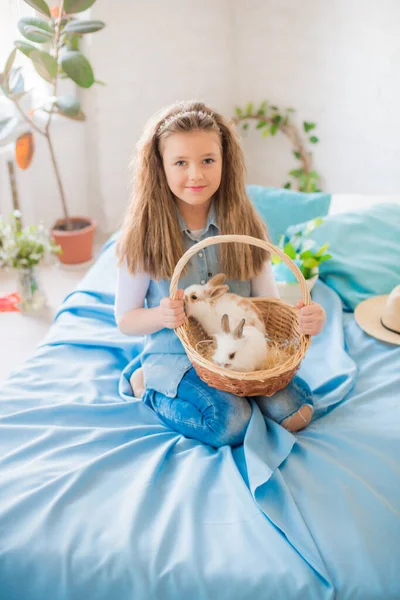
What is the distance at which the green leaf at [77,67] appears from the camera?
222 centimetres

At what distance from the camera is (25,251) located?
2246 mm

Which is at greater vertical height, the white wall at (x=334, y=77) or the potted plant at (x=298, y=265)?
the white wall at (x=334, y=77)

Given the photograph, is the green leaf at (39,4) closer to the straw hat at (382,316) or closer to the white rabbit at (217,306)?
the white rabbit at (217,306)

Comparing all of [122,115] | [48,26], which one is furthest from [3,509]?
[122,115]

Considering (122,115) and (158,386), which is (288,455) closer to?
(158,386)

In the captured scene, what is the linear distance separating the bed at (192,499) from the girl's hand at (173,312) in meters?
0.24

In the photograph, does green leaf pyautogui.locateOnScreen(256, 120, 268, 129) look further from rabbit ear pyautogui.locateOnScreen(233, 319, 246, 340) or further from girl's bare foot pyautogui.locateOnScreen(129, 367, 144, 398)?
rabbit ear pyautogui.locateOnScreen(233, 319, 246, 340)

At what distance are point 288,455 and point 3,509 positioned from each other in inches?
20.9

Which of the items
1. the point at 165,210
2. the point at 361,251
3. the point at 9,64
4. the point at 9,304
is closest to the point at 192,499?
the point at 165,210

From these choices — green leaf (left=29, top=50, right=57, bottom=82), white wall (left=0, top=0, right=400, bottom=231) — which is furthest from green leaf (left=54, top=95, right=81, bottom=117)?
white wall (left=0, top=0, right=400, bottom=231)

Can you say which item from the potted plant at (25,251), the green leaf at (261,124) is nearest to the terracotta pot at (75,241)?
the potted plant at (25,251)

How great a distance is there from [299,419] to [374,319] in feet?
1.70

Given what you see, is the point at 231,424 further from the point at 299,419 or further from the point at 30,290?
the point at 30,290

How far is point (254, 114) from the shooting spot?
3.15m
